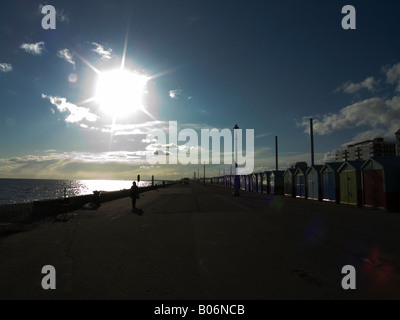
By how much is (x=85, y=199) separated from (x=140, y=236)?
1551cm

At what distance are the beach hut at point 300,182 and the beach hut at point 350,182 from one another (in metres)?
7.13

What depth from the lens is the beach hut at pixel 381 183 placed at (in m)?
18.3

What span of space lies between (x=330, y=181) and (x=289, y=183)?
34.0 ft

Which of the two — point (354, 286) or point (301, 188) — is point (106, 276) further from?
point (301, 188)

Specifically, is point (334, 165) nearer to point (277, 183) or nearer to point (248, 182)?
point (277, 183)

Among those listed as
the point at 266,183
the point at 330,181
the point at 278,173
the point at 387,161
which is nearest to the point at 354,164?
the point at 387,161

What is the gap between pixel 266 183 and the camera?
43000mm

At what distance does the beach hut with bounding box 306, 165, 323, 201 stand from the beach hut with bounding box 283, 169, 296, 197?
165 inches

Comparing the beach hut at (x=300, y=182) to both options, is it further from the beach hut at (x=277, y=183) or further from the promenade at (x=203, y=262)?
the promenade at (x=203, y=262)

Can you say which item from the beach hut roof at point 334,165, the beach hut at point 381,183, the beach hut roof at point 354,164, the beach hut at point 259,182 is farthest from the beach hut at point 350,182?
the beach hut at point 259,182

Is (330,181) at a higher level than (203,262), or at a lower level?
higher

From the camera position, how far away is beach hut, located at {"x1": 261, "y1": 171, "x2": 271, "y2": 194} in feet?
137

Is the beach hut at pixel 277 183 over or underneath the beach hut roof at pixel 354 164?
underneath
